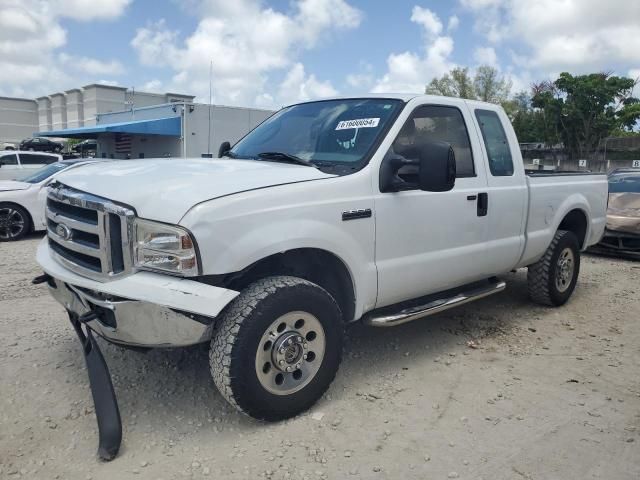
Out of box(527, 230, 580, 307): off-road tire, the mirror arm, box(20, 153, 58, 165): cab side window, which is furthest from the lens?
box(20, 153, 58, 165): cab side window

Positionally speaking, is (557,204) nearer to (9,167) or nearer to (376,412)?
(376,412)

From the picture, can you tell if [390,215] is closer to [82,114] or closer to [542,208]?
[542,208]

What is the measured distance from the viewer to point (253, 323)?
2914 millimetres

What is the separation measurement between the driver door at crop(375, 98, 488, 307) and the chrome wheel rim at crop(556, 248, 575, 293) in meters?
1.47

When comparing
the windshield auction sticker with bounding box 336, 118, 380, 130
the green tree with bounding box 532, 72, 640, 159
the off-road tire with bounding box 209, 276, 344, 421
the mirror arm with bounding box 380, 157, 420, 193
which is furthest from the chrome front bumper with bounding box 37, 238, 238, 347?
the green tree with bounding box 532, 72, 640, 159

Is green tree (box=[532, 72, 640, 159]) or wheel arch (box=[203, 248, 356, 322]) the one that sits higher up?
green tree (box=[532, 72, 640, 159])

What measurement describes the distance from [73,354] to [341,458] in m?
2.32

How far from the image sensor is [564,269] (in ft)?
18.8

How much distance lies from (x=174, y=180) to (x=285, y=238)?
682 mm

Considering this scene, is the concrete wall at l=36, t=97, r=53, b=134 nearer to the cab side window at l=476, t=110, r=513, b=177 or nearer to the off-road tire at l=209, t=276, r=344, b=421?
the cab side window at l=476, t=110, r=513, b=177

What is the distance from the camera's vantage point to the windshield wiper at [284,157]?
12.1 ft

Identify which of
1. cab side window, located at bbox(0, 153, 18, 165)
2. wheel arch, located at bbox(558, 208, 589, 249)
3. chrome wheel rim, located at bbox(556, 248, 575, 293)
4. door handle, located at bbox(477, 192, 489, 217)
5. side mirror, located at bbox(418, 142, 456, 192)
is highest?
side mirror, located at bbox(418, 142, 456, 192)

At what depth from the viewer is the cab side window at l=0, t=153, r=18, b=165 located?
53.5ft

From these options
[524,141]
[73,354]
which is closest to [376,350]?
[73,354]
